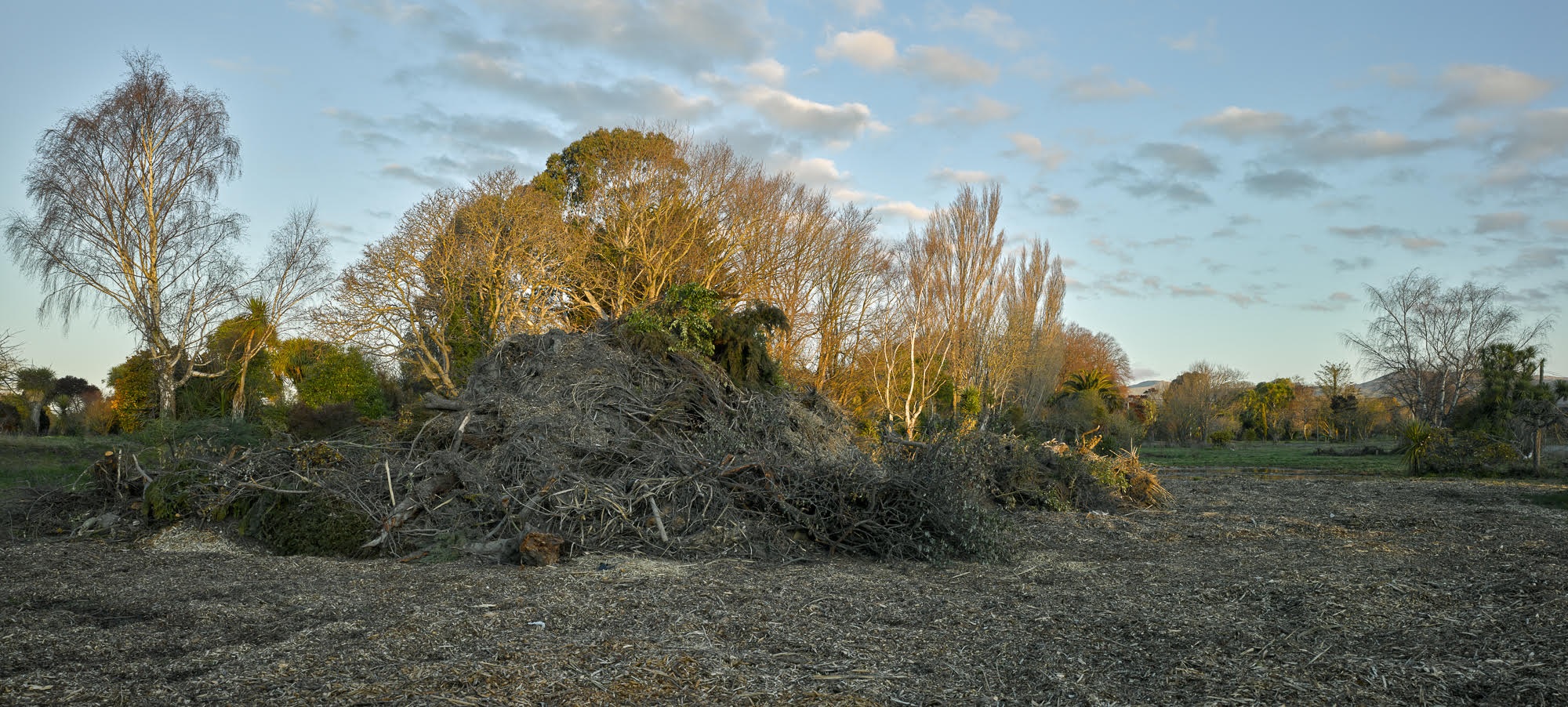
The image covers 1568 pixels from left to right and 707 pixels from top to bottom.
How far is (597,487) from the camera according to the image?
7.82 m

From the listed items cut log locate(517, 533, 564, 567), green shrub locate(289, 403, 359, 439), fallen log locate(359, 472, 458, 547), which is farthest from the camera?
green shrub locate(289, 403, 359, 439)

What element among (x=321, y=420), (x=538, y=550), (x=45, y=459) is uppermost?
(x=321, y=420)

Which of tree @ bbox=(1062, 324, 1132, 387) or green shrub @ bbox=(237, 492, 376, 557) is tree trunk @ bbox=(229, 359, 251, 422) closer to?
green shrub @ bbox=(237, 492, 376, 557)

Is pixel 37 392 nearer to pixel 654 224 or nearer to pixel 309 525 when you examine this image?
pixel 654 224

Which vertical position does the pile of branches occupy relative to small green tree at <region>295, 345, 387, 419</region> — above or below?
below

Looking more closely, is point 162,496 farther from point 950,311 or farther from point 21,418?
point 21,418

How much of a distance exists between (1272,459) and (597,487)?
82.4ft

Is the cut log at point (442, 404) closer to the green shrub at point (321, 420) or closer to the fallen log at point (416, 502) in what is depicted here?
the fallen log at point (416, 502)

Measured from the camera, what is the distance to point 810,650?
430 centimetres

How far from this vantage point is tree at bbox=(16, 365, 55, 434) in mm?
27422

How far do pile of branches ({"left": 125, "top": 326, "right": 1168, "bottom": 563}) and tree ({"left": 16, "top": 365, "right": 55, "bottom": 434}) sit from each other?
23918 mm

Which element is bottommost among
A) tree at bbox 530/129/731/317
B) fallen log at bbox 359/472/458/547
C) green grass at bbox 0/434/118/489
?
green grass at bbox 0/434/118/489

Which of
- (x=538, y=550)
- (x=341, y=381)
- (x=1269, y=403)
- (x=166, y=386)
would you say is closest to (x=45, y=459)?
(x=166, y=386)

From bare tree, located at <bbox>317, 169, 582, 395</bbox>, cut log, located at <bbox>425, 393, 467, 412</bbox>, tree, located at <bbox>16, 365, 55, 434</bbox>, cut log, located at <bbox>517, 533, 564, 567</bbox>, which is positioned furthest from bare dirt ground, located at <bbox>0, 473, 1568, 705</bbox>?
tree, located at <bbox>16, 365, 55, 434</bbox>
